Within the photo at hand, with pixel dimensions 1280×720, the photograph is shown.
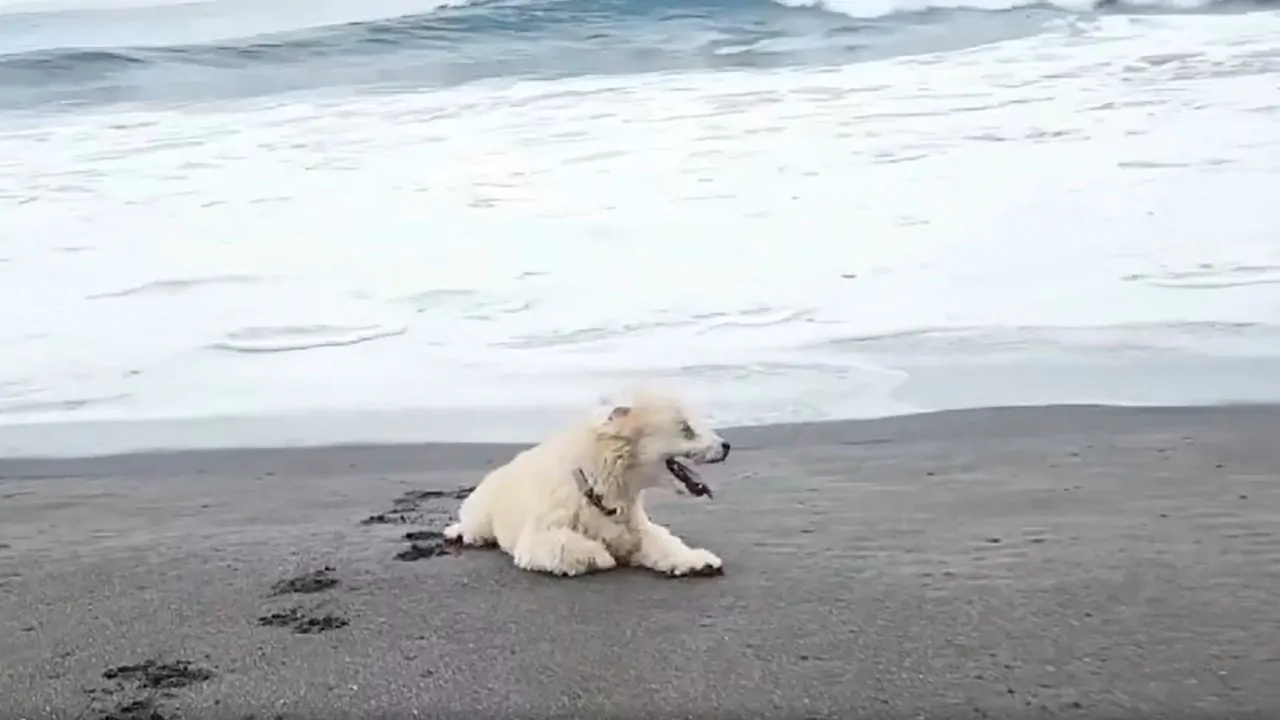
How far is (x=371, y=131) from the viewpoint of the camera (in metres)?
7.75

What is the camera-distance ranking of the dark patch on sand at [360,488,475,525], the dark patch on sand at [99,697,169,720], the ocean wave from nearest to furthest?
1. the dark patch on sand at [99,697,169,720]
2. the dark patch on sand at [360,488,475,525]
3. the ocean wave

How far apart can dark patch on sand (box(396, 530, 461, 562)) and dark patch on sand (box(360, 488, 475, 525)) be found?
0.47 feet

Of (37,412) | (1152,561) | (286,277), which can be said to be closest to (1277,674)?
(1152,561)

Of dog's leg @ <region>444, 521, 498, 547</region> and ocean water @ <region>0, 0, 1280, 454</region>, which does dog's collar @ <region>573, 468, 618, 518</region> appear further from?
ocean water @ <region>0, 0, 1280, 454</region>

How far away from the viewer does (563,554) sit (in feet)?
10.3

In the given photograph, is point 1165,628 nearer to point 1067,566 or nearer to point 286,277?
point 1067,566

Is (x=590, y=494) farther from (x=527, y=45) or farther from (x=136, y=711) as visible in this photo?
(x=527, y=45)

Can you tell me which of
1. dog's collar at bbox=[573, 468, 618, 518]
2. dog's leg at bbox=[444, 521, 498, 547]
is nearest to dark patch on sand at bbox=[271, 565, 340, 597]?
dog's leg at bbox=[444, 521, 498, 547]

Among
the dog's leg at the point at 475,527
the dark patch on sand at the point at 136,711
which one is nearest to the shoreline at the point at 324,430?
the dog's leg at the point at 475,527

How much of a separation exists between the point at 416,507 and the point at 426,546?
410 millimetres

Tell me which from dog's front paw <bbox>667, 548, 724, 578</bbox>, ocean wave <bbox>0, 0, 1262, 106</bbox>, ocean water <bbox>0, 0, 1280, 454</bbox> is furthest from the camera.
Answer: ocean wave <bbox>0, 0, 1262, 106</bbox>

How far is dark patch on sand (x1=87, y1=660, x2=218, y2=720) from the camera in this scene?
8.32 ft

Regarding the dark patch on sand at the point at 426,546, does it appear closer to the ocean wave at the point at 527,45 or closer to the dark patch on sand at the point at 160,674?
the dark patch on sand at the point at 160,674

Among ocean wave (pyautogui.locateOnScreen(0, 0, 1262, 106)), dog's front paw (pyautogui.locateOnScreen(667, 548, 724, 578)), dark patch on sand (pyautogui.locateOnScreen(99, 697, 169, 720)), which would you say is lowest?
dog's front paw (pyautogui.locateOnScreen(667, 548, 724, 578))
